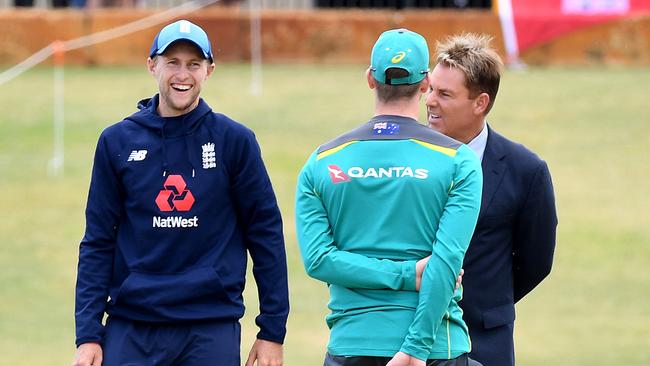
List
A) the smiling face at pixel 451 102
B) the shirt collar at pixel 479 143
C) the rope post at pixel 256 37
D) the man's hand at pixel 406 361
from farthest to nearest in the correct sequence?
the rope post at pixel 256 37, the shirt collar at pixel 479 143, the smiling face at pixel 451 102, the man's hand at pixel 406 361

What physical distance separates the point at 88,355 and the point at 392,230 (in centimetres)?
135

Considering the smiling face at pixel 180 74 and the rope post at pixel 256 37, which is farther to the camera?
the rope post at pixel 256 37

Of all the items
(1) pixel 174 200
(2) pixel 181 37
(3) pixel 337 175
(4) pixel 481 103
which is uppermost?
(2) pixel 181 37

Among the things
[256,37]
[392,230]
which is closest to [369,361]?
[392,230]

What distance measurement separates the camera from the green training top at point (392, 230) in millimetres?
4969

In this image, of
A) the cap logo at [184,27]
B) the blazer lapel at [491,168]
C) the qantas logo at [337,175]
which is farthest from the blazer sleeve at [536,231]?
the cap logo at [184,27]

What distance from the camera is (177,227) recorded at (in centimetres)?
552

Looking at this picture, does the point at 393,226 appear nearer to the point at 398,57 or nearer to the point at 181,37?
the point at 398,57

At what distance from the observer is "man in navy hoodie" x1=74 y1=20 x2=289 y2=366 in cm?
551

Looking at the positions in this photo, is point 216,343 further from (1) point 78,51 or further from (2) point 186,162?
(1) point 78,51

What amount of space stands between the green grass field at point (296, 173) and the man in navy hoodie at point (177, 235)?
479 cm

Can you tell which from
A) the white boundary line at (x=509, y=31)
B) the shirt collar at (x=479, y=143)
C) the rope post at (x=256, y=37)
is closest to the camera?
the shirt collar at (x=479, y=143)

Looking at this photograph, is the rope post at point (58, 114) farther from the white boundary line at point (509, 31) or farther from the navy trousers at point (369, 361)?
the navy trousers at point (369, 361)

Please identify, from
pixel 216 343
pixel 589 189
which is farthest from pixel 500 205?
pixel 589 189
